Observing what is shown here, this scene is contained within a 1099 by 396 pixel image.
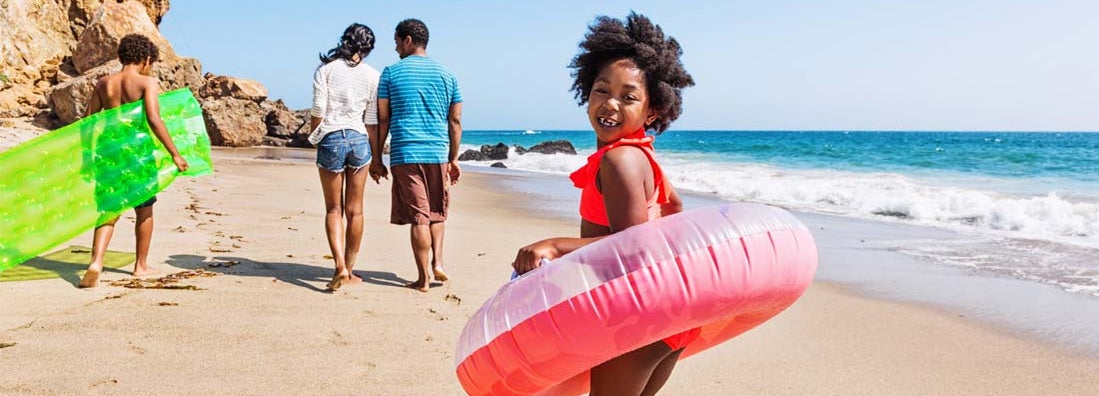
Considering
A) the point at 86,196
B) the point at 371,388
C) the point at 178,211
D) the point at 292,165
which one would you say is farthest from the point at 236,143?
the point at 371,388

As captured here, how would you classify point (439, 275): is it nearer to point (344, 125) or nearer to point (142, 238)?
point (344, 125)

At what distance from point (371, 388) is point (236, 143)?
27.3 meters

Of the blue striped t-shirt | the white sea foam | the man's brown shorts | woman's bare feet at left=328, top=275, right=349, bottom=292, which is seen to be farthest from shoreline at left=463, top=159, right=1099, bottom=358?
woman's bare feet at left=328, top=275, right=349, bottom=292

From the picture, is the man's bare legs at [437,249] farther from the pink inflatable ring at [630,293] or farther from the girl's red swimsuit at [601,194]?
the pink inflatable ring at [630,293]

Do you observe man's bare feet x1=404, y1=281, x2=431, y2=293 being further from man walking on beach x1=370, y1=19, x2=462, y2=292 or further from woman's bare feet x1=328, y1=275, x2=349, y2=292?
woman's bare feet x1=328, y1=275, x2=349, y2=292

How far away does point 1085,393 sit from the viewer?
3924mm

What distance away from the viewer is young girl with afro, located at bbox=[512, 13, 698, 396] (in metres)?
2.31

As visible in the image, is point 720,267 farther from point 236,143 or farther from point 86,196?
point 236,143

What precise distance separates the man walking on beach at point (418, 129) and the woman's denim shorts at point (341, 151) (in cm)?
16

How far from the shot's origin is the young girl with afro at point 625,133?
231 centimetres

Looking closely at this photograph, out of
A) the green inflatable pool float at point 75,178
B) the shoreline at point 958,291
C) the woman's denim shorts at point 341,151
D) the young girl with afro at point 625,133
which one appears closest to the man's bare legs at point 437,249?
the woman's denim shorts at point 341,151

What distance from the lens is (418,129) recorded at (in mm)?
5715

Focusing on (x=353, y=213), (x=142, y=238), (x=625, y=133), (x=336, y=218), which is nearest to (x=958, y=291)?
(x=353, y=213)

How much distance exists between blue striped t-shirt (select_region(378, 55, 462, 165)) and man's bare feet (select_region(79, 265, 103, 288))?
1.91m
